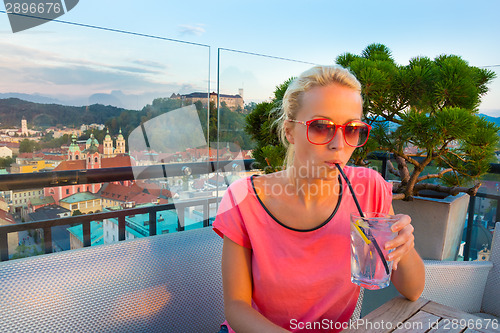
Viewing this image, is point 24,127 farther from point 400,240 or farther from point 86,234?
point 400,240

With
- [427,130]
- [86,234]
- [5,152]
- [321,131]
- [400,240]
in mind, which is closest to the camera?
[400,240]

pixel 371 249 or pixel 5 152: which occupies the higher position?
pixel 5 152

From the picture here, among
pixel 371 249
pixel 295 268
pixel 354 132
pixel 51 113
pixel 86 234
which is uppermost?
pixel 51 113

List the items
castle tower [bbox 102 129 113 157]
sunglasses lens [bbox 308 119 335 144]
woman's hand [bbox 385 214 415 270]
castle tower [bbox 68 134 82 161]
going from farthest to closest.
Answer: castle tower [bbox 102 129 113 157] → castle tower [bbox 68 134 82 161] → sunglasses lens [bbox 308 119 335 144] → woman's hand [bbox 385 214 415 270]

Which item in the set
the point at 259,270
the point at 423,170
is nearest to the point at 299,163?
the point at 259,270

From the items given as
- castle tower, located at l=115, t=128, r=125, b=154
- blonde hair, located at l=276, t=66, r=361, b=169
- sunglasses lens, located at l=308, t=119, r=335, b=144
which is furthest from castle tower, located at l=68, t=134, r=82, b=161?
sunglasses lens, located at l=308, t=119, r=335, b=144

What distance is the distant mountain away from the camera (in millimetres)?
1936

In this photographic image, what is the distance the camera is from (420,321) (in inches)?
38.7

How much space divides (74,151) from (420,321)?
6.88 ft

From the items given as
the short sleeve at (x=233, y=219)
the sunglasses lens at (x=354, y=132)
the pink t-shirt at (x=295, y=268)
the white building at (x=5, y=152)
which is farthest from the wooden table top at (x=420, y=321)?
the white building at (x=5, y=152)

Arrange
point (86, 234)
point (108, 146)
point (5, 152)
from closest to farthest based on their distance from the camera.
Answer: point (5, 152) → point (86, 234) → point (108, 146)

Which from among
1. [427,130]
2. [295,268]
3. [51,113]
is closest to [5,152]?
[51,113]

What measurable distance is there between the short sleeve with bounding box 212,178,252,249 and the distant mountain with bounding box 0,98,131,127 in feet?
4.70

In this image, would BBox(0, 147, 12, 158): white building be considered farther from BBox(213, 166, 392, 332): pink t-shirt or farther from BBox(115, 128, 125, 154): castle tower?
BBox(213, 166, 392, 332): pink t-shirt
